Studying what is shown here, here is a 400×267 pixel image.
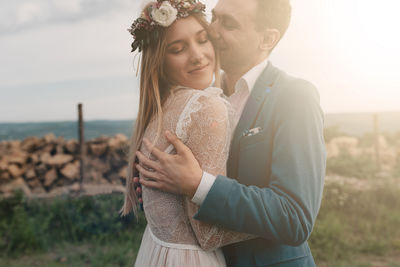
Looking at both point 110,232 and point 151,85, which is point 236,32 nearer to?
point 151,85

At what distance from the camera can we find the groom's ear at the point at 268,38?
191 cm

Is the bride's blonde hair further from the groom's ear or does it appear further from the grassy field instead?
the grassy field

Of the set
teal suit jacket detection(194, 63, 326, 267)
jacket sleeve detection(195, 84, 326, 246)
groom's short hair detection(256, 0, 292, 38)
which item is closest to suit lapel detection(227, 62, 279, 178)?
teal suit jacket detection(194, 63, 326, 267)

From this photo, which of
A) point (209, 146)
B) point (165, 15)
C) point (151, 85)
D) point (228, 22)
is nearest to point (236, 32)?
point (228, 22)

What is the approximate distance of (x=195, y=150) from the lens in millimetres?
1588

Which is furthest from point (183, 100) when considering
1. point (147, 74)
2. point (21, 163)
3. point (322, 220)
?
point (21, 163)

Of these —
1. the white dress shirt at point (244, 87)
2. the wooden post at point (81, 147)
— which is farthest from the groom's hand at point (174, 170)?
the wooden post at point (81, 147)

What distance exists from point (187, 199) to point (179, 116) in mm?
354

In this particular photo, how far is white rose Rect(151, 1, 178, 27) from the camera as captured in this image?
1784 millimetres

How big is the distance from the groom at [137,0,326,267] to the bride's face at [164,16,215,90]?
0.62 ft

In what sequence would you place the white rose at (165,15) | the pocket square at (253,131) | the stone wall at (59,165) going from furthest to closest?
1. the stone wall at (59,165)
2. the white rose at (165,15)
3. the pocket square at (253,131)

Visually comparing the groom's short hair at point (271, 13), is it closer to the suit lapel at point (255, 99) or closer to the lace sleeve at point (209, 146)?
the suit lapel at point (255, 99)

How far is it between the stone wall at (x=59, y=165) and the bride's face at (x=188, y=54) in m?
5.11

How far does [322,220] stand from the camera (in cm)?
563
